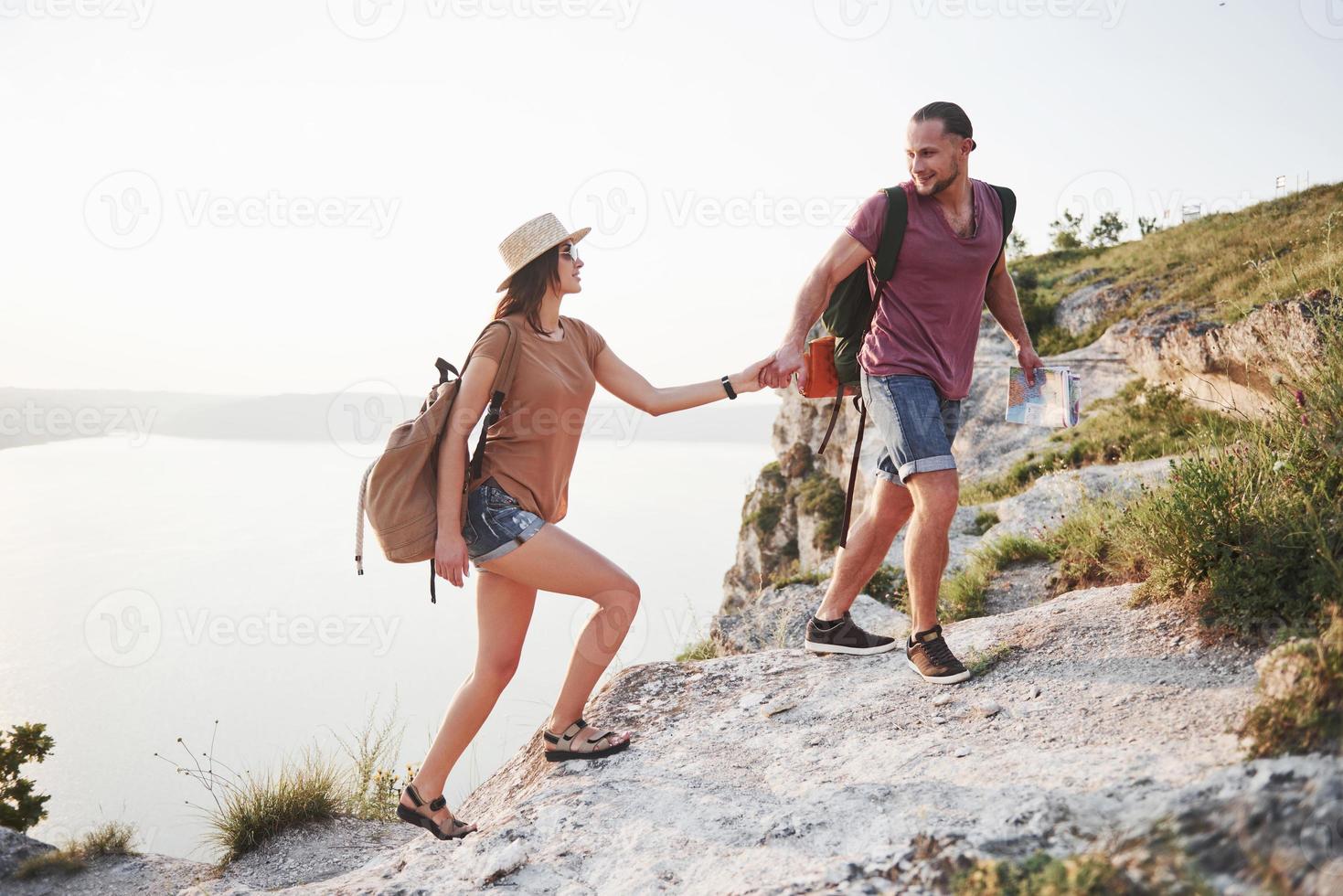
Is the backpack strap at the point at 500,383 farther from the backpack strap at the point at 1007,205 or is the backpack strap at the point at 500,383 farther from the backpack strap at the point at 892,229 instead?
the backpack strap at the point at 1007,205

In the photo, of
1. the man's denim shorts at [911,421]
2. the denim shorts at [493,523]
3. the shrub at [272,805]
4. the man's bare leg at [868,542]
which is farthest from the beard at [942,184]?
the shrub at [272,805]

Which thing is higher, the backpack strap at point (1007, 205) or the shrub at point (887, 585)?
the backpack strap at point (1007, 205)

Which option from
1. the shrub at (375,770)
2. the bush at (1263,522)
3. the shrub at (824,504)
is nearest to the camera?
the bush at (1263,522)

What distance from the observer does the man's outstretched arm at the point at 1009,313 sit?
4434 millimetres

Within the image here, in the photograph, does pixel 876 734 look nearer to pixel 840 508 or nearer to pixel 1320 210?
pixel 840 508

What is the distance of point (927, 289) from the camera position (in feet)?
13.0

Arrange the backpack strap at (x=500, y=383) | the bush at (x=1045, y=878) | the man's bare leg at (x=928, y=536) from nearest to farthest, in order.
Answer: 1. the bush at (x=1045, y=878)
2. the backpack strap at (x=500, y=383)
3. the man's bare leg at (x=928, y=536)

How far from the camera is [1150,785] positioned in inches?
90.5

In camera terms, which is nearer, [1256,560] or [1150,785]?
[1150,785]

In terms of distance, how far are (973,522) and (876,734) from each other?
6.83 meters

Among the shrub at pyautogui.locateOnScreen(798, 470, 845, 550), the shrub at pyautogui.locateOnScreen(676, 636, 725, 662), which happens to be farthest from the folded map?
the shrub at pyautogui.locateOnScreen(798, 470, 845, 550)

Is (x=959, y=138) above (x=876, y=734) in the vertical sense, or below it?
above

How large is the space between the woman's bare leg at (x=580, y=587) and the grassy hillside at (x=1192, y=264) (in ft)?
36.4

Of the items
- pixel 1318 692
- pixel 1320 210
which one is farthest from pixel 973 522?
pixel 1320 210
